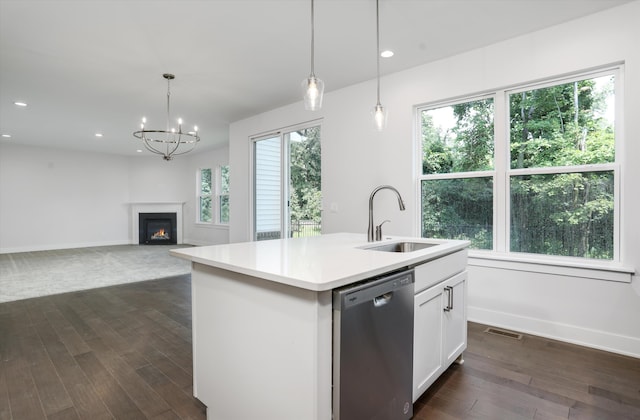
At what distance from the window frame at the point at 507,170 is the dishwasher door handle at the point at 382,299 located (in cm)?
203

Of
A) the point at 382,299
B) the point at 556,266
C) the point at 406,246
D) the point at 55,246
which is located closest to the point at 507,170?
the point at 556,266

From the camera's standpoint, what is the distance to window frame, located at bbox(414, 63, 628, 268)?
2.54 meters

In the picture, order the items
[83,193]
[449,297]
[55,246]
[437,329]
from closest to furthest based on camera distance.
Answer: [437,329]
[449,297]
[55,246]
[83,193]

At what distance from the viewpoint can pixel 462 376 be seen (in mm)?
2150

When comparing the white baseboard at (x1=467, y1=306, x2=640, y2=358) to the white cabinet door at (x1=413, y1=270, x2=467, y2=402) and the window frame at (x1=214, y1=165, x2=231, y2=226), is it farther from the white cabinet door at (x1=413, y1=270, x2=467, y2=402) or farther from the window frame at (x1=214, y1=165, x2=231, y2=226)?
the window frame at (x1=214, y1=165, x2=231, y2=226)

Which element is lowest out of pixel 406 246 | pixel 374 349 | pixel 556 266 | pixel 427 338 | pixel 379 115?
pixel 427 338

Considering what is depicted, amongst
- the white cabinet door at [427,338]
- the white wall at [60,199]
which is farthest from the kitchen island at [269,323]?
the white wall at [60,199]

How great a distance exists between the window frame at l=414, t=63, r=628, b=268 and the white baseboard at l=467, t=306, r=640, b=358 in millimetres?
497

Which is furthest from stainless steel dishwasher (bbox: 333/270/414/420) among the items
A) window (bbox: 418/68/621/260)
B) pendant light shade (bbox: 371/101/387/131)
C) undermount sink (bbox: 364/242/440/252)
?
window (bbox: 418/68/621/260)

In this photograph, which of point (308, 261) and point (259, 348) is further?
point (308, 261)

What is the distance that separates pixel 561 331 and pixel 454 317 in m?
1.34

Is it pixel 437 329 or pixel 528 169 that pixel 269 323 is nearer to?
pixel 437 329

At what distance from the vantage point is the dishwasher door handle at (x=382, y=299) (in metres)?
1.38

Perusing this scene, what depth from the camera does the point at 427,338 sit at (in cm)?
179
